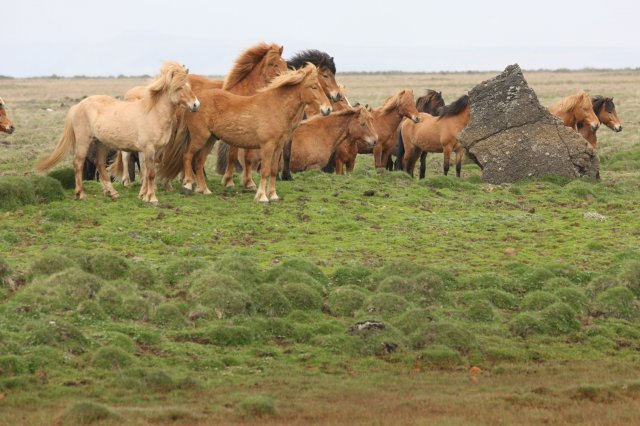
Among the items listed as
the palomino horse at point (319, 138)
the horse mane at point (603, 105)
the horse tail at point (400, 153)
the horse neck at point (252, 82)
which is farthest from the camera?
the horse tail at point (400, 153)

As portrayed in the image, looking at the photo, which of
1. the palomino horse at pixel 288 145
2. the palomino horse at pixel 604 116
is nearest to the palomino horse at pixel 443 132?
the palomino horse at pixel 604 116

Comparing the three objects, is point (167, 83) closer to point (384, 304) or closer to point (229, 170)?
point (229, 170)

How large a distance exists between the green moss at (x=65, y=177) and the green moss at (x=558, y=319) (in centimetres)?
918

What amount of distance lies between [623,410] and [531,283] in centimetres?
410

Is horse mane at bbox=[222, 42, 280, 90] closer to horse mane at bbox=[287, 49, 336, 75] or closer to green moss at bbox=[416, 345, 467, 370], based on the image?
horse mane at bbox=[287, 49, 336, 75]

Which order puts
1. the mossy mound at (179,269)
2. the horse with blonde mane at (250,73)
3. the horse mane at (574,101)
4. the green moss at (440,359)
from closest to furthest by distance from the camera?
the green moss at (440,359) < the mossy mound at (179,269) < the horse with blonde mane at (250,73) < the horse mane at (574,101)

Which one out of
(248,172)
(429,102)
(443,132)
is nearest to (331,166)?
(443,132)

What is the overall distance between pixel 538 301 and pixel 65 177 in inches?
356

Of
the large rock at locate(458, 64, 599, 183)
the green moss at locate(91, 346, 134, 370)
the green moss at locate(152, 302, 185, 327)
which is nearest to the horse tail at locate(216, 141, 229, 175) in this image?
the large rock at locate(458, 64, 599, 183)

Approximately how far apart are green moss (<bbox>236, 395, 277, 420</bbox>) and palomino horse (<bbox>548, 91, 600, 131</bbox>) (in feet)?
53.3

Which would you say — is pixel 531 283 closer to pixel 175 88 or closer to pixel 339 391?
pixel 339 391

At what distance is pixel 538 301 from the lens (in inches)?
478

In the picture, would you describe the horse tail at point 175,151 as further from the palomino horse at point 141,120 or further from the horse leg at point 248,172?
the horse leg at point 248,172

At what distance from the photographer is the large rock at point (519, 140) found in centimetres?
2102
